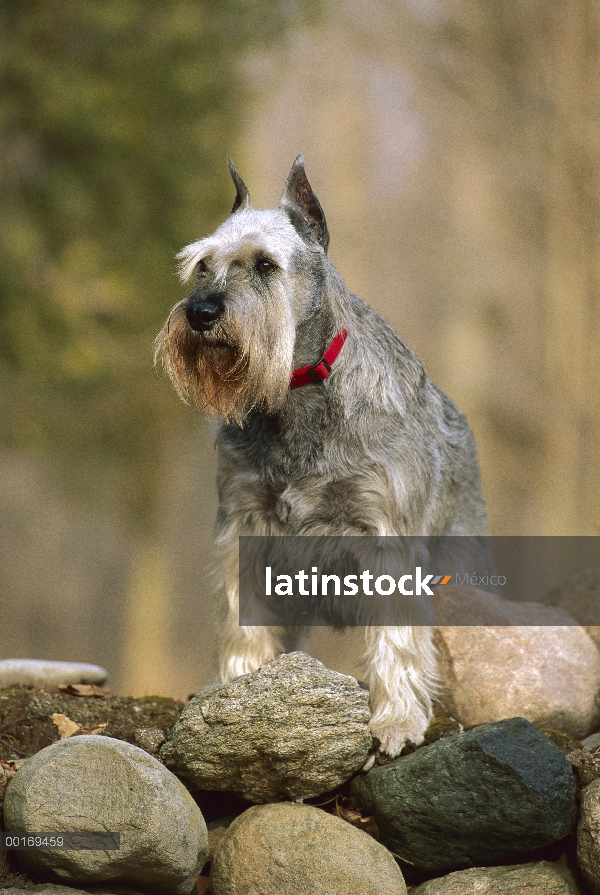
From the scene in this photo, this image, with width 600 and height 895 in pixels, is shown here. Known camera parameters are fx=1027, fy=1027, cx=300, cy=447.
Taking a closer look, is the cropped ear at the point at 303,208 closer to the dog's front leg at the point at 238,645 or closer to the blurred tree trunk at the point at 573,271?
the dog's front leg at the point at 238,645

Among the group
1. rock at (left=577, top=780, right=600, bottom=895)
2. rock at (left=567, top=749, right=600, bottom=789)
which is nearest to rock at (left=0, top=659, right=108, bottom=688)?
rock at (left=567, top=749, right=600, bottom=789)

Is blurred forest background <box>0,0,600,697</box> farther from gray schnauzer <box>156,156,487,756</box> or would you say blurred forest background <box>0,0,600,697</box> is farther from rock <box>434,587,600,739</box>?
rock <box>434,587,600,739</box>

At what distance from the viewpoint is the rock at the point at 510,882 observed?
5.29 meters

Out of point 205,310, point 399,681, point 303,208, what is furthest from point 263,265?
point 399,681

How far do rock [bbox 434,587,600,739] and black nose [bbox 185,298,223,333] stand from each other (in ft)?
8.69

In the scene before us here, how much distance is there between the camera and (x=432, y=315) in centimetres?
1742

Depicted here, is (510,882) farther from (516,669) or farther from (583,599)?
(583,599)

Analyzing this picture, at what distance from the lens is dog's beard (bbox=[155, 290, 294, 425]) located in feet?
18.5

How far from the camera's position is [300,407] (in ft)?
20.4

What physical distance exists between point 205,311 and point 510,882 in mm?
3407

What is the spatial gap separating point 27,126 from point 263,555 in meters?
8.65

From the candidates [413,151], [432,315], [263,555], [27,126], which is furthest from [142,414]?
[263,555]

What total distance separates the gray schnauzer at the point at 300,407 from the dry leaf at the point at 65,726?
974 millimetres

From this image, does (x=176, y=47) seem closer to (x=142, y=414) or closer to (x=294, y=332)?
(x=142, y=414)
